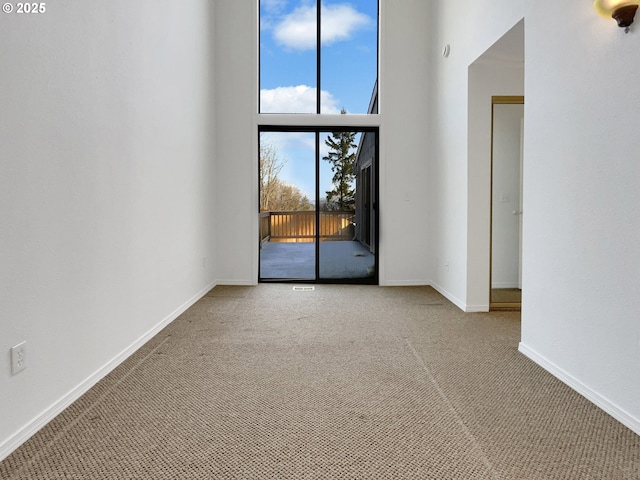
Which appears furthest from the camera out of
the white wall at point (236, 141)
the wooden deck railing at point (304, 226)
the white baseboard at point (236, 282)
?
the wooden deck railing at point (304, 226)

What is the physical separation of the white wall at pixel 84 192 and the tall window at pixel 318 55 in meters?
1.70

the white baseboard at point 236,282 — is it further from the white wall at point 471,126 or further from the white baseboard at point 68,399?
the white wall at point 471,126

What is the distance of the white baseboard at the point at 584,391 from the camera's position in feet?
5.92

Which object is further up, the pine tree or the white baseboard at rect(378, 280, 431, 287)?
the pine tree

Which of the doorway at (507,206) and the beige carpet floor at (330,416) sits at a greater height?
the doorway at (507,206)

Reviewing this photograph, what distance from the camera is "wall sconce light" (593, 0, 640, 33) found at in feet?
5.79

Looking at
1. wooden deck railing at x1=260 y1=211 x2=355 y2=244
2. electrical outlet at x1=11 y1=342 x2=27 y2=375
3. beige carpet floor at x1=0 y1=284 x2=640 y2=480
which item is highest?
wooden deck railing at x1=260 y1=211 x2=355 y2=244

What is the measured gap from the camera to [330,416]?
189cm

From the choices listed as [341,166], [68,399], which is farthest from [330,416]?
[341,166]

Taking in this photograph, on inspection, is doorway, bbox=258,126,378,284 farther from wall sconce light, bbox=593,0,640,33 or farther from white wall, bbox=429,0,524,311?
wall sconce light, bbox=593,0,640,33


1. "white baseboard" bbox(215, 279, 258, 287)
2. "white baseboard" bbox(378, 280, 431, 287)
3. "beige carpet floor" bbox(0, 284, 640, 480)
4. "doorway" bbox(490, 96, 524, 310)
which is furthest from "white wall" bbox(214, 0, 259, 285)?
"doorway" bbox(490, 96, 524, 310)

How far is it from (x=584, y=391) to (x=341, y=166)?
12.3 feet

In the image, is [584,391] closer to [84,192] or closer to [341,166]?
[84,192]

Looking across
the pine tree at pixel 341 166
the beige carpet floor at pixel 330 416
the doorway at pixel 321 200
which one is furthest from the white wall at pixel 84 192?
the pine tree at pixel 341 166
